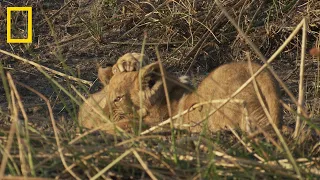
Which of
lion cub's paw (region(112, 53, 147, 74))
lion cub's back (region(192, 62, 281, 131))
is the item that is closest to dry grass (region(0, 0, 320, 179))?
lion cub's paw (region(112, 53, 147, 74))

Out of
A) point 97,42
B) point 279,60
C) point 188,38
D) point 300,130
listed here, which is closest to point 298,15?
point 279,60

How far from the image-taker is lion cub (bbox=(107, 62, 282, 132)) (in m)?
5.46

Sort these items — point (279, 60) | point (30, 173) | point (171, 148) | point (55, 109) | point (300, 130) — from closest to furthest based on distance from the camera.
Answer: point (30, 173), point (171, 148), point (300, 130), point (55, 109), point (279, 60)

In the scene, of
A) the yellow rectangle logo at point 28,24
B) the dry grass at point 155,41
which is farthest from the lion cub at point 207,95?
the yellow rectangle logo at point 28,24

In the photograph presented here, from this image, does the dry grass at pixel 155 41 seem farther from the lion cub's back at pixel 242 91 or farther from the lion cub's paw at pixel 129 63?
the lion cub's back at pixel 242 91

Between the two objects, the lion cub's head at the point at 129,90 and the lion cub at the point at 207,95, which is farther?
the lion cub's head at the point at 129,90

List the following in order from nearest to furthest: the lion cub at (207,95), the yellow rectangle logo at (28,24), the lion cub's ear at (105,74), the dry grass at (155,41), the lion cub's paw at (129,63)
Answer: the lion cub at (207,95) < the lion cub's paw at (129,63) < the lion cub's ear at (105,74) < the dry grass at (155,41) < the yellow rectangle logo at (28,24)

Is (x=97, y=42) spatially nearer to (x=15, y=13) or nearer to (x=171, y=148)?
(x=15, y=13)

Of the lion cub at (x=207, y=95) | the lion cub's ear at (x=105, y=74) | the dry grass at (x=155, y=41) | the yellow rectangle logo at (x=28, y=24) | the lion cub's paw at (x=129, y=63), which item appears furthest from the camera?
the yellow rectangle logo at (x=28, y=24)

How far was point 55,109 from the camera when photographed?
775 centimetres

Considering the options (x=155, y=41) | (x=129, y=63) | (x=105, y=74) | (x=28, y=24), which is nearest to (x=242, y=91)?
(x=129, y=63)

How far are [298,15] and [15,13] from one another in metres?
3.46

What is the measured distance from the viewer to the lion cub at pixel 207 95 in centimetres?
546

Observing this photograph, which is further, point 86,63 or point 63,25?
point 63,25
